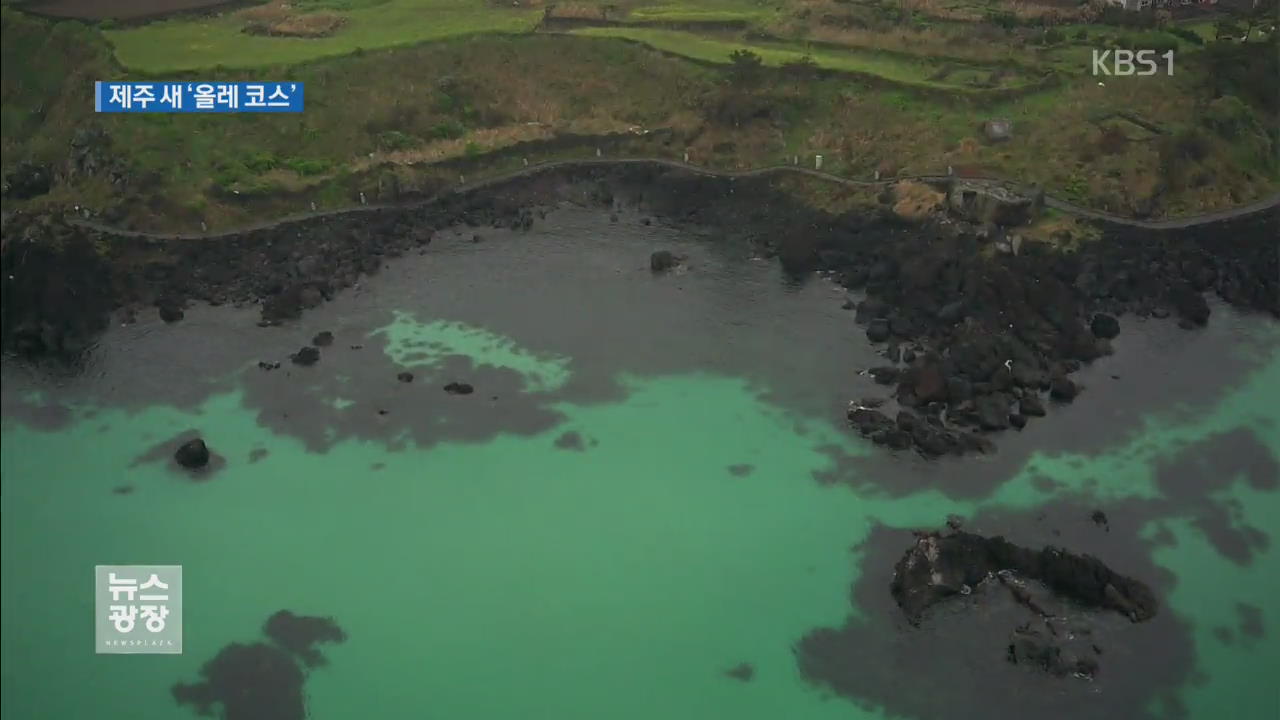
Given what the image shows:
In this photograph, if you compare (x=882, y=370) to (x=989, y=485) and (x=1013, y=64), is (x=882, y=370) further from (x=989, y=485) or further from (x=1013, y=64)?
(x=1013, y=64)

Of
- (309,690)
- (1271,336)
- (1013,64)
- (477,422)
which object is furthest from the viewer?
(1013,64)

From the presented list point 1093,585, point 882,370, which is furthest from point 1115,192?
point 1093,585

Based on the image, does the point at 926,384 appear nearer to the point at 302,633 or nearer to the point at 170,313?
the point at 302,633

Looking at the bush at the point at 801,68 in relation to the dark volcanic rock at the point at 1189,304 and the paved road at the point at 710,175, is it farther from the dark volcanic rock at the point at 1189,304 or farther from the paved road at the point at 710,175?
the dark volcanic rock at the point at 1189,304

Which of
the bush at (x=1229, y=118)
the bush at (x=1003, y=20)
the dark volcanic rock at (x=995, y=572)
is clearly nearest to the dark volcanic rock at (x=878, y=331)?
the dark volcanic rock at (x=995, y=572)

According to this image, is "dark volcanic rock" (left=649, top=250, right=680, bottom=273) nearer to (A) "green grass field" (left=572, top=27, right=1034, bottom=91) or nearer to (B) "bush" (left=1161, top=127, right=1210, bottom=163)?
(A) "green grass field" (left=572, top=27, right=1034, bottom=91)

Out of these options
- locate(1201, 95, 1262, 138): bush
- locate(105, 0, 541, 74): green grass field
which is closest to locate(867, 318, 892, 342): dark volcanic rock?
locate(1201, 95, 1262, 138): bush
